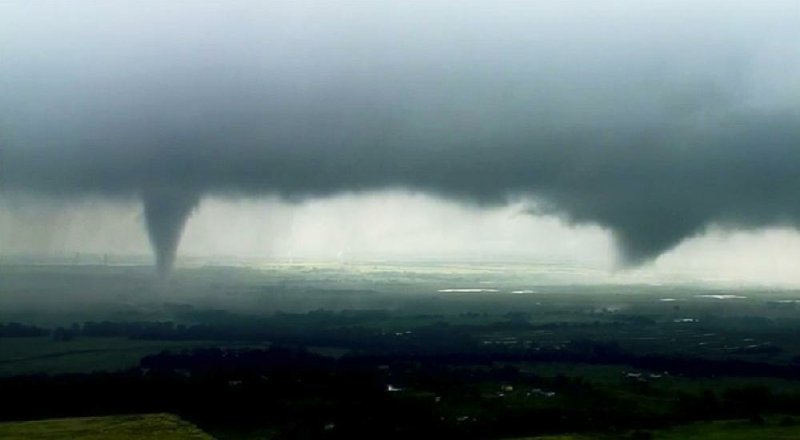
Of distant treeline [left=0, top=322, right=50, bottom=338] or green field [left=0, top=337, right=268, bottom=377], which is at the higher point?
distant treeline [left=0, top=322, right=50, bottom=338]

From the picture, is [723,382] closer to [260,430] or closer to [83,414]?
[260,430]

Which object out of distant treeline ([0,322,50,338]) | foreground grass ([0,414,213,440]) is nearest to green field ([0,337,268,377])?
distant treeline ([0,322,50,338])

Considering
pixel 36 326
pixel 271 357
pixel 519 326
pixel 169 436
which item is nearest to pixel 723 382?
pixel 271 357

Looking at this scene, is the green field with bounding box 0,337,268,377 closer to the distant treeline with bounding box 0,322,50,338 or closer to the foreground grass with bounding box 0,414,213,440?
the distant treeline with bounding box 0,322,50,338

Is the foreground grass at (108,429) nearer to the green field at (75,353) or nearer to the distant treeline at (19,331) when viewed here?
the green field at (75,353)

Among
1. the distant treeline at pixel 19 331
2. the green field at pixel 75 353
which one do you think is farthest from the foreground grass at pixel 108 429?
the distant treeline at pixel 19 331

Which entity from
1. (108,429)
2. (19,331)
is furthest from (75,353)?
(108,429)

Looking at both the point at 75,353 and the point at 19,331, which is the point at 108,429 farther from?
the point at 19,331

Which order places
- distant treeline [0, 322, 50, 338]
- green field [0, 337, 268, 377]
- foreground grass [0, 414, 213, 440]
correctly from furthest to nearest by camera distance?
distant treeline [0, 322, 50, 338]
green field [0, 337, 268, 377]
foreground grass [0, 414, 213, 440]
